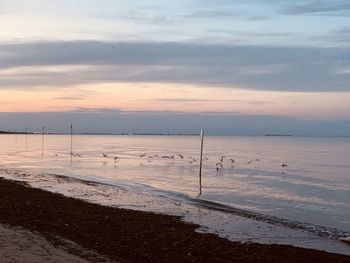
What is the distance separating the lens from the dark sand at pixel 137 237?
11500 millimetres

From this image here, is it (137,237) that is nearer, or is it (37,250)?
(37,250)

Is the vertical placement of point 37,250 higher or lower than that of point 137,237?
higher

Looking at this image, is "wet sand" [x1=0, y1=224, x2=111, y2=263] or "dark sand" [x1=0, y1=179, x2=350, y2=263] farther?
"dark sand" [x1=0, y1=179, x2=350, y2=263]

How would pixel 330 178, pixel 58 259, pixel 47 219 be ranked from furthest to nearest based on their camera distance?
pixel 330 178, pixel 47 219, pixel 58 259

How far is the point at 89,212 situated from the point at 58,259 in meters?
7.36

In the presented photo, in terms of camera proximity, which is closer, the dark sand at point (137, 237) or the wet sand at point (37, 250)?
the wet sand at point (37, 250)

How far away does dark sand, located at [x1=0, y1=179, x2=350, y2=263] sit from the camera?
11.5m

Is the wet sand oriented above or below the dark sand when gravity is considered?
above

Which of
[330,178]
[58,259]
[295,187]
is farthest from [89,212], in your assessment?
[330,178]

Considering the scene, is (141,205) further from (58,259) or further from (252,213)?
(58,259)

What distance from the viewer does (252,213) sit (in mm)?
22391

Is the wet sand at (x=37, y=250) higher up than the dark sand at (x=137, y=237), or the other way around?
the wet sand at (x=37, y=250)

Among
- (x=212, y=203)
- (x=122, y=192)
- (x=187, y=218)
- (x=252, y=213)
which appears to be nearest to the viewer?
(x=187, y=218)

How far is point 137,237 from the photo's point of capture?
1309 cm
